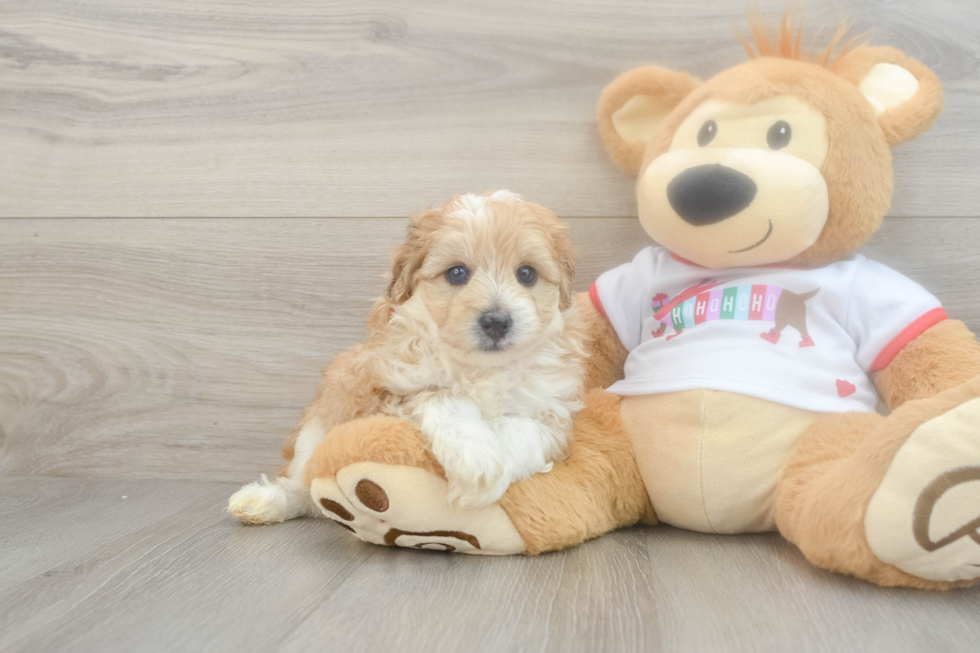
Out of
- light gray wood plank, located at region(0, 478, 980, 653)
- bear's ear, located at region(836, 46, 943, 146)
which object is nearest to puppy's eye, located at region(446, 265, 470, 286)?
light gray wood plank, located at region(0, 478, 980, 653)

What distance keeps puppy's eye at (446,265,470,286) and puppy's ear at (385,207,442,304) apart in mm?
61

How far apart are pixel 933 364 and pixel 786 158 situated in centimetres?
44

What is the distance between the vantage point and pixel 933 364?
1169mm

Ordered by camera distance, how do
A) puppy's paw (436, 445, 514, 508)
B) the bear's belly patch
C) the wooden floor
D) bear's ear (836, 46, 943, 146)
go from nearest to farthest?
puppy's paw (436, 445, 514, 508), the bear's belly patch, bear's ear (836, 46, 943, 146), the wooden floor

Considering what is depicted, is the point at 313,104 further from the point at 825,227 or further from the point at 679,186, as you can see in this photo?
the point at 825,227

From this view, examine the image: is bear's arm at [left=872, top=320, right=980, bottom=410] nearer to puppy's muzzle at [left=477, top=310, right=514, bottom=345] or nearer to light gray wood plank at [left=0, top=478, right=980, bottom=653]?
light gray wood plank at [left=0, top=478, right=980, bottom=653]

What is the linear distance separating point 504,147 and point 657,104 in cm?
38

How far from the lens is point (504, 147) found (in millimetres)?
1693

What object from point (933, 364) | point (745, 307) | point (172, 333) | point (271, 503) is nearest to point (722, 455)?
point (745, 307)

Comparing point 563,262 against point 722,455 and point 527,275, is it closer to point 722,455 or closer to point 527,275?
point 527,275

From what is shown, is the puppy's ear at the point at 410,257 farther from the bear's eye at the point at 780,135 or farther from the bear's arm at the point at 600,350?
the bear's eye at the point at 780,135

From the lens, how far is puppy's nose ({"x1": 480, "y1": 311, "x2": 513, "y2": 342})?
113 cm

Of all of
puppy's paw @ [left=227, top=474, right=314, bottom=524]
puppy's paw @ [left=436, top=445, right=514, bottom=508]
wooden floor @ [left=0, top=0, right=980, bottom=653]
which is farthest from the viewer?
wooden floor @ [left=0, top=0, right=980, bottom=653]

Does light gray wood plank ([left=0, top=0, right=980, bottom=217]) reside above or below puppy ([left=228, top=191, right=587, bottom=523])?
above
